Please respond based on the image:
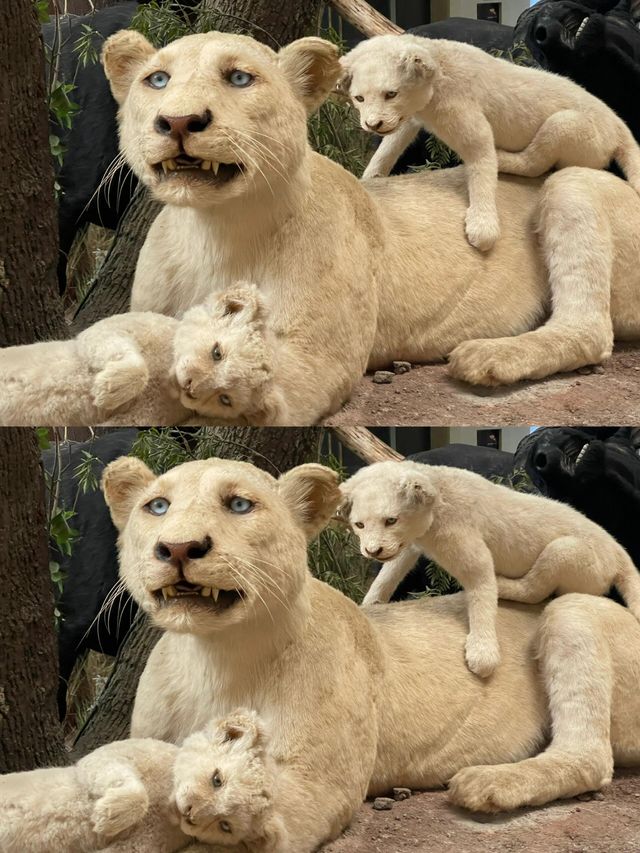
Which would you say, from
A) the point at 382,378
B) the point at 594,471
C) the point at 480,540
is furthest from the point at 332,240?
the point at 594,471

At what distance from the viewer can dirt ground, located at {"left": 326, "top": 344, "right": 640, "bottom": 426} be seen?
1773 millimetres

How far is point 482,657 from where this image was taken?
6.35 ft

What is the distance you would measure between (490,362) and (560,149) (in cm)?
36

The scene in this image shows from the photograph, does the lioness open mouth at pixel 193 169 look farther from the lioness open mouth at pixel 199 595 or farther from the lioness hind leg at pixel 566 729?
the lioness hind leg at pixel 566 729

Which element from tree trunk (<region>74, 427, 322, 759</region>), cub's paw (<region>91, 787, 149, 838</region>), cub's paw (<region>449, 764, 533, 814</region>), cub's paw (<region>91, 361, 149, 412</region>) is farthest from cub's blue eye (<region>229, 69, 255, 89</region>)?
cub's paw (<region>449, 764, 533, 814</region>)

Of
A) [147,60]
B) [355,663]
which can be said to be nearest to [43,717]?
[355,663]

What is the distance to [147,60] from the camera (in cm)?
168

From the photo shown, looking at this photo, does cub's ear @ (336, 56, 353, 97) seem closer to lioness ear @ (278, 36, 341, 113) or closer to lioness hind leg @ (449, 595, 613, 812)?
lioness ear @ (278, 36, 341, 113)

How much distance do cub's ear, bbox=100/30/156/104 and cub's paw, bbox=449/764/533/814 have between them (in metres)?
1.06

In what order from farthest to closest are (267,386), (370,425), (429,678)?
1. (429,678)
2. (370,425)
3. (267,386)

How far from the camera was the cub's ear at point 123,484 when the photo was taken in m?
1.77

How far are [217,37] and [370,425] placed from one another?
0.56 meters

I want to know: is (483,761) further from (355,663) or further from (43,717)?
(43,717)

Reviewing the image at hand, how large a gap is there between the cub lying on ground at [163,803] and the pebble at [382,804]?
0.79 feet
